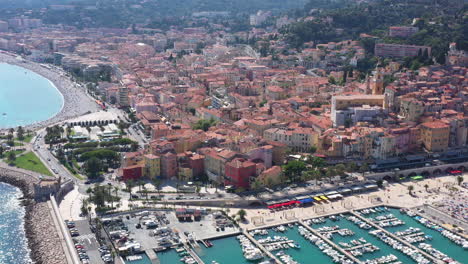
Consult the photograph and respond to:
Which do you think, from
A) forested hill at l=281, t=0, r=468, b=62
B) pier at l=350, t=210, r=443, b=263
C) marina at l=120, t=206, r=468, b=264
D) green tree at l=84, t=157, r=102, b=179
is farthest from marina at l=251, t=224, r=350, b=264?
forested hill at l=281, t=0, r=468, b=62

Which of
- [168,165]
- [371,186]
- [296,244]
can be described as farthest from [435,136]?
[168,165]

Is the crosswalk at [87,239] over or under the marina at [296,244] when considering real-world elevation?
over

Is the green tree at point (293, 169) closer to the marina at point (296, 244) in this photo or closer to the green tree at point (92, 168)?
the marina at point (296, 244)

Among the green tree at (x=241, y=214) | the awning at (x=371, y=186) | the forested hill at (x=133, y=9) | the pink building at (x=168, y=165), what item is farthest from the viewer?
the forested hill at (x=133, y=9)

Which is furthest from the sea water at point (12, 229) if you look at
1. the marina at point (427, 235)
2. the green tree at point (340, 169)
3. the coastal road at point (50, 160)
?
the green tree at point (340, 169)

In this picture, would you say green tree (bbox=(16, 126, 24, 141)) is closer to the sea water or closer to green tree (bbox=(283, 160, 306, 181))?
the sea water

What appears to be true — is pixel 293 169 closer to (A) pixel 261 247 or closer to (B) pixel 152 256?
(A) pixel 261 247
